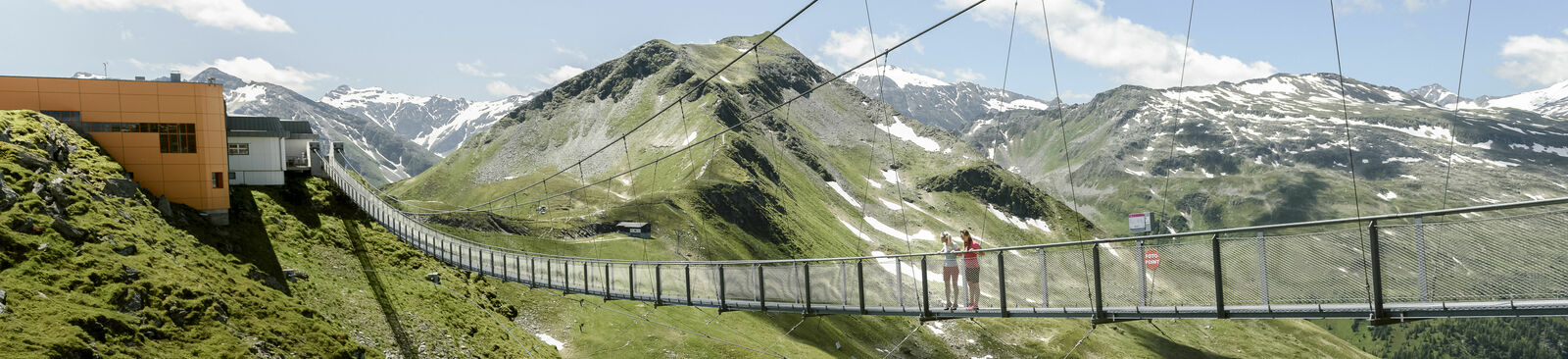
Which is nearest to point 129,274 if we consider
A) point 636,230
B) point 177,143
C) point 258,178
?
point 177,143

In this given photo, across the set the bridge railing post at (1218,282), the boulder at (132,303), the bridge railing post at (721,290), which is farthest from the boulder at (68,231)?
the bridge railing post at (1218,282)

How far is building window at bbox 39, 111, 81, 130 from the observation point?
36.0 metres

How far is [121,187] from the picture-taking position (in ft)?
114

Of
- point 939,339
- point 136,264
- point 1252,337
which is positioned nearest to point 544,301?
point 136,264

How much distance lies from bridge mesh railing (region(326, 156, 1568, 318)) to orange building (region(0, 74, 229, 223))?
29.9m

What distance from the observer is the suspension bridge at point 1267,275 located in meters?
9.75

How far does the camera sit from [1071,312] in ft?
48.0

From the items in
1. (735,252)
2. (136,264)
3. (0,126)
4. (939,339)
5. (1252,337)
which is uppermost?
(0,126)

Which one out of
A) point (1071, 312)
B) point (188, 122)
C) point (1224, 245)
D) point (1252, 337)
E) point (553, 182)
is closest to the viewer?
point (1224, 245)

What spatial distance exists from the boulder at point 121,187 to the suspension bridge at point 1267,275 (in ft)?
97.5

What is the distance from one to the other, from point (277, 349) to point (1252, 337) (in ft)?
514

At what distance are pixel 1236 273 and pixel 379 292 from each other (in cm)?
4421

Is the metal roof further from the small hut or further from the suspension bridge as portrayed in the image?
the small hut

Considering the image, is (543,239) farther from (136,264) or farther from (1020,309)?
(1020,309)
